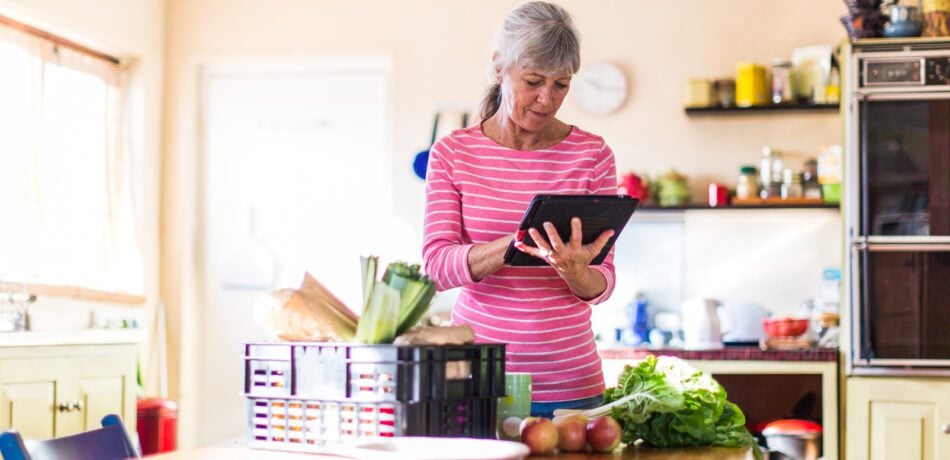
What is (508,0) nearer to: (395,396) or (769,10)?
(769,10)

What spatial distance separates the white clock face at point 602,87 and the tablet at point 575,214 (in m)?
3.66

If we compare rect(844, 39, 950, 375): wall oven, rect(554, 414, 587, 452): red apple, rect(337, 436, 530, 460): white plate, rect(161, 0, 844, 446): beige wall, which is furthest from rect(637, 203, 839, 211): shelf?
rect(337, 436, 530, 460): white plate

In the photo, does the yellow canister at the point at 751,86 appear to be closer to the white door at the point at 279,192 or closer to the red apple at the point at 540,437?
the white door at the point at 279,192

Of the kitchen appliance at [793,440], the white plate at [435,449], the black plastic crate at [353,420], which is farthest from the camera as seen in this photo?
the kitchen appliance at [793,440]

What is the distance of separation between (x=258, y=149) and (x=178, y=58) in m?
0.62

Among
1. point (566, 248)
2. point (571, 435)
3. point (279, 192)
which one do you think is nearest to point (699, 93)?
point (279, 192)

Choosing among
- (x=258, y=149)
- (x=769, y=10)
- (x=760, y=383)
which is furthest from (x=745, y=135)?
(x=258, y=149)

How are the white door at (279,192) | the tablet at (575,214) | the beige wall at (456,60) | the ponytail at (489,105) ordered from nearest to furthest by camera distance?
1. the tablet at (575,214)
2. the ponytail at (489,105)
3. the beige wall at (456,60)
4. the white door at (279,192)

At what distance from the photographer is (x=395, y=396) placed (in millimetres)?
1612

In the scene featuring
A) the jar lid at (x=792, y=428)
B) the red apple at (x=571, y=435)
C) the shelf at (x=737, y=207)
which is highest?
the shelf at (x=737, y=207)

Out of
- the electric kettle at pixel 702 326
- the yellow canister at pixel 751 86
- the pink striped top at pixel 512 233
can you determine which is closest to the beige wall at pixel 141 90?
the electric kettle at pixel 702 326

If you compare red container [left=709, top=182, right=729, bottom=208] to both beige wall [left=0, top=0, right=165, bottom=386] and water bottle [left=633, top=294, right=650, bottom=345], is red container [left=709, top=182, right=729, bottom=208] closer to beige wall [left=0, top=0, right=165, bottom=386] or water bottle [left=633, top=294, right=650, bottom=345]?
water bottle [left=633, top=294, right=650, bottom=345]

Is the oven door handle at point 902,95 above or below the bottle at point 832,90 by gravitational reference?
below

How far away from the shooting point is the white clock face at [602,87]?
5.60m
